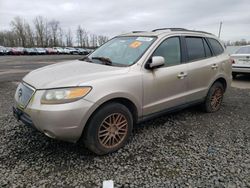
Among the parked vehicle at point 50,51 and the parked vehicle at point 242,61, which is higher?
the parked vehicle at point 50,51

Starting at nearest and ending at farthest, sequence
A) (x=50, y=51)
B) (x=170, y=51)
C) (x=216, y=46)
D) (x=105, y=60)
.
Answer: (x=105, y=60)
(x=170, y=51)
(x=216, y=46)
(x=50, y=51)

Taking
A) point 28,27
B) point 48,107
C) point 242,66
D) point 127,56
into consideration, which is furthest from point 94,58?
point 28,27

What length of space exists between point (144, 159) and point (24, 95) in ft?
5.94

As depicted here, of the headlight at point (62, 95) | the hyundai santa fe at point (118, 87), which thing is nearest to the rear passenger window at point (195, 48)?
the hyundai santa fe at point (118, 87)

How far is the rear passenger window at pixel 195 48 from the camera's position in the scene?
384 centimetres

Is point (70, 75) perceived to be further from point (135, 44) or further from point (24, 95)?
point (135, 44)

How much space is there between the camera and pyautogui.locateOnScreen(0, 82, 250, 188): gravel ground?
7.77ft

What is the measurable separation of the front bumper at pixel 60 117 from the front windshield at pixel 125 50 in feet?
3.44

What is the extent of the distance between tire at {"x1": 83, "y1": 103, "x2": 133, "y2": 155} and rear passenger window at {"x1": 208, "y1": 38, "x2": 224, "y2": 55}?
8.70ft

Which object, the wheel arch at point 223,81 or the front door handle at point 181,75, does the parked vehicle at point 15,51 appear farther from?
the front door handle at point 181,75

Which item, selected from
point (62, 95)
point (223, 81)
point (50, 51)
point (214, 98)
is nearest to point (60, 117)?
point (62, 95)

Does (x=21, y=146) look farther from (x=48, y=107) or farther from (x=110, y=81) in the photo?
(x=110, y=81)

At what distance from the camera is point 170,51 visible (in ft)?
11.5

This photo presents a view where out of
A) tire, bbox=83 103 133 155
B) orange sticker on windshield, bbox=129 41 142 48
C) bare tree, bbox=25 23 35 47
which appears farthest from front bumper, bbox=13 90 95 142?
bare tree, bbox=25 23 35 47
